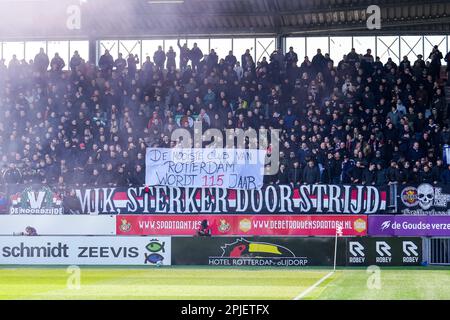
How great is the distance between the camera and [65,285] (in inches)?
822

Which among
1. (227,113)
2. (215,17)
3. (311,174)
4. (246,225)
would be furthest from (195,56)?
(246,225)

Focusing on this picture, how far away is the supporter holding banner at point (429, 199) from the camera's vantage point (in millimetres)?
27969

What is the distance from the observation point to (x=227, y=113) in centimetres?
3172

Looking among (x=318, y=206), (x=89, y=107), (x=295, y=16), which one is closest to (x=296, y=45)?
(x=295, y=16)

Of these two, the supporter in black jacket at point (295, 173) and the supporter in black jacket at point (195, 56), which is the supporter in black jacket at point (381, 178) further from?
the supporter in black jacket at point (195, 56)

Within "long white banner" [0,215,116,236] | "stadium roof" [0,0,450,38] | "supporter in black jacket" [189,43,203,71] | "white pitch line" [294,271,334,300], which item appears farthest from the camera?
"stadium roof" [0,0,450,38]

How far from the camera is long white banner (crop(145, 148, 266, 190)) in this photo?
29625mm

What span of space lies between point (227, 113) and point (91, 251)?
774cm

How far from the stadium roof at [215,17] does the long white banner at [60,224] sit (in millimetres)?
10629

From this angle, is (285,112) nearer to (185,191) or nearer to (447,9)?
(185,191)

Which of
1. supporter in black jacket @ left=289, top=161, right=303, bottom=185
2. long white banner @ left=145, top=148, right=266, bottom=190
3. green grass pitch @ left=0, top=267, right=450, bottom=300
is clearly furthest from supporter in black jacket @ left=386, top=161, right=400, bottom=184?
long white banner @ left=145, top=148, right=266, bottom=190

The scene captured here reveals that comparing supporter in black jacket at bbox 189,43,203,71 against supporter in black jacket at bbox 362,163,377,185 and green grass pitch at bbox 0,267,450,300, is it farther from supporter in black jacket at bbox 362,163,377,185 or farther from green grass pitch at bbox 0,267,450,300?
green grass pitch at bbox 0,267,450,300

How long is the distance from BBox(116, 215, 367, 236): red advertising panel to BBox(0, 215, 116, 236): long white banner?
1.63 ft

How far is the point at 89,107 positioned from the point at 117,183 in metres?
5.35
